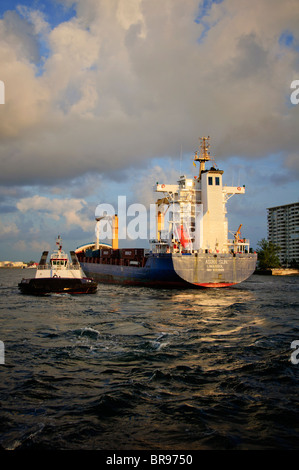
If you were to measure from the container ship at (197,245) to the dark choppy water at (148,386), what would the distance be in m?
17.4

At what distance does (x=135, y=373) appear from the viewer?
952 centimetres

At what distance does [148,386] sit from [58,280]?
24.4m

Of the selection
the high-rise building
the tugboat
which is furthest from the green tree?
the tugboat

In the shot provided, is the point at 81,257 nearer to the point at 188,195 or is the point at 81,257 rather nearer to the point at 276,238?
the point at 188,195

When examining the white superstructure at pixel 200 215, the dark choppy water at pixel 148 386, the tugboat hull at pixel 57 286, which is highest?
the white superstructure at pixel 200 215

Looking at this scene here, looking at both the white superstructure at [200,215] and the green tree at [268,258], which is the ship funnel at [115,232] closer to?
the white superstructure at [200,215]

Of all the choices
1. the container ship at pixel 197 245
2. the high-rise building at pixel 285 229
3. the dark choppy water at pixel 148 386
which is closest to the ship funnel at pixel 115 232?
the container ship at pixel 197 245

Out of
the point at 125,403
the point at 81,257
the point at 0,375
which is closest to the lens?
the point at 125,403

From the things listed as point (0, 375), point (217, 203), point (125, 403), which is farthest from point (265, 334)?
point (217, 203)

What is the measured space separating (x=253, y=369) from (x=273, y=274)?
350ft

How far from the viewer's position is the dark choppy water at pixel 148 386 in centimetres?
605

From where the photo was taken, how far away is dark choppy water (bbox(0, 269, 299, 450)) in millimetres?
6055

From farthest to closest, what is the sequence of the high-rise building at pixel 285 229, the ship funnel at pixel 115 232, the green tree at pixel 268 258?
the high-rise building at pixel 285 229, the green tree at pixel 268 258, the ship funnel at pixel 115 232

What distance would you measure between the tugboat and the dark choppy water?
14103 mm
